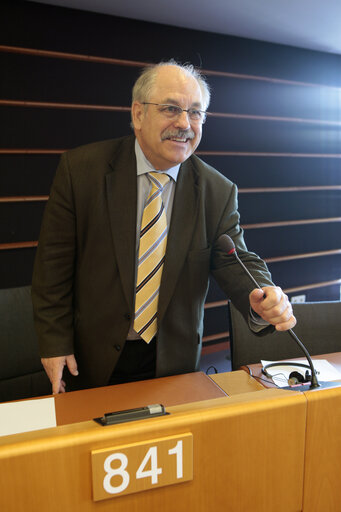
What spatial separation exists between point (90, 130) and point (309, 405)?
3.03 meters

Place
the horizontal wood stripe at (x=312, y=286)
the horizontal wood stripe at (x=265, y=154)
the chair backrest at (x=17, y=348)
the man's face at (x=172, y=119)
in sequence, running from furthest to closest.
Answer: the horizontal wood stripe at (x=312, y=286), the horizontal wood stripe at (x=265, y=154), the chair backrest at (x=17, y=348), the man's face at (x=172, y=119)

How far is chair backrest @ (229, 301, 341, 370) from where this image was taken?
191 cm

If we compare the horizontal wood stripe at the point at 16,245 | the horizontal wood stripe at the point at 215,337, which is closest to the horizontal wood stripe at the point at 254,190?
the horizontal wood stripe at the point at 16,245

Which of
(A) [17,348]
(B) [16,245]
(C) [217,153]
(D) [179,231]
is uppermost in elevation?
(C) [217,153]

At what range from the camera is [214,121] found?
3916 millimetres

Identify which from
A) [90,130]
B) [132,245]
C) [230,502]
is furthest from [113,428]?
[90,130]

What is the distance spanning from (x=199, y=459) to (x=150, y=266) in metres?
0.89

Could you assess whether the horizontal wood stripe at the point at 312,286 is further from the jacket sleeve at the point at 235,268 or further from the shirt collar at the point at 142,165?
the shirt collar at the point at 142,165

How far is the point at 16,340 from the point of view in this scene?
188cm

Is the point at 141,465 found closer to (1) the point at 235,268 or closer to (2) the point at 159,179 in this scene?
(1) the point at 235,268

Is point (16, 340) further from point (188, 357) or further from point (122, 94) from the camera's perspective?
point (122, 94)

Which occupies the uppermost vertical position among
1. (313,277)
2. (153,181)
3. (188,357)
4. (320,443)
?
(153,181)

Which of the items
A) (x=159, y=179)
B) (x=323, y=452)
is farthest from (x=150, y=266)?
(x=323, y=452)

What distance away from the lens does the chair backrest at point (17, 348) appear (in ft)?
6.09
